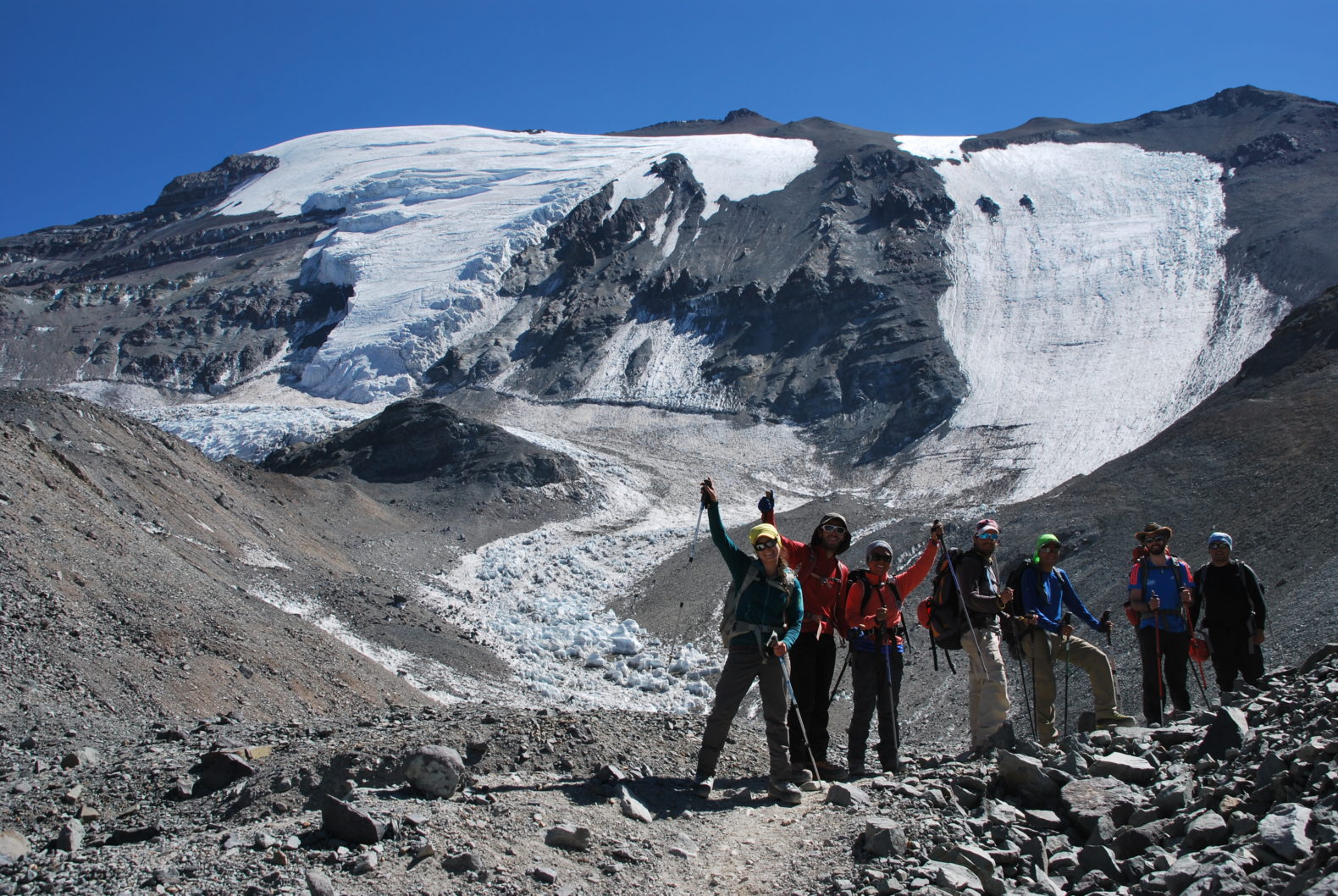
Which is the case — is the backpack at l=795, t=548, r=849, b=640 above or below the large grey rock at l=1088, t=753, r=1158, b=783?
above

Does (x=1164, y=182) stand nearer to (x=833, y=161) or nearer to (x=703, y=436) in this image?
(x=833, y=161)

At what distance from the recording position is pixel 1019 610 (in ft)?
26.5

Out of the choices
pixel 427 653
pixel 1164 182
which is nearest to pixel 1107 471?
pixel 427 653

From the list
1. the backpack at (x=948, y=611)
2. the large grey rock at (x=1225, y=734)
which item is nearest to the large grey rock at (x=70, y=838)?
the backpack at (x=948, y=611)

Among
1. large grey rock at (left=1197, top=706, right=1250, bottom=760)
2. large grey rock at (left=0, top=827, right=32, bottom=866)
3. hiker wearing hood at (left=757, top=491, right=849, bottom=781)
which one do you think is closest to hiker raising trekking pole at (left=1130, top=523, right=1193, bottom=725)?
large grey rock at (left=1197, top=706, right=1250, bottom=760)

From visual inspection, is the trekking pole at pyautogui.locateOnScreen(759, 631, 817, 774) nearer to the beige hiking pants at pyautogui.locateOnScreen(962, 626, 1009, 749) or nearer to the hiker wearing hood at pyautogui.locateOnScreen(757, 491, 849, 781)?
the hiker wearing hood at pyautogui.locateOnScreen(757, 491, 849, 781)

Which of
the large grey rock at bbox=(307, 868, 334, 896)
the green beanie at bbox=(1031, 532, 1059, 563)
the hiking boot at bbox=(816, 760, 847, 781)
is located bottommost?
the hiking boot at bbox=(816, 760, 847, 781)

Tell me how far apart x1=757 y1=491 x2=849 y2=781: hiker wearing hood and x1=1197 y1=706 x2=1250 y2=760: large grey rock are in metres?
2.41

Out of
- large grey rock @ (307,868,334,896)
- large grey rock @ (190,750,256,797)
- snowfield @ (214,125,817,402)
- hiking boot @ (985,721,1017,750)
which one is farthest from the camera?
snowfield @ (214,125,817,402)

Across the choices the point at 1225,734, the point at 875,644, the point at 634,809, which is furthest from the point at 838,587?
the point at 1225,734

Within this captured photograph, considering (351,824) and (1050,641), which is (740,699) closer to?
(351,824)

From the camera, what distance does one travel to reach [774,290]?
2817 inches

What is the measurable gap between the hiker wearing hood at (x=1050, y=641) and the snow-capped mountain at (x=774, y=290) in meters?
40.3

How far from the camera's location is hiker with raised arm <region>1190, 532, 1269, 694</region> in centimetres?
833
